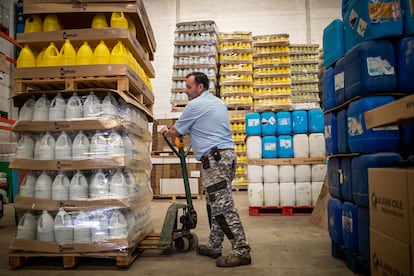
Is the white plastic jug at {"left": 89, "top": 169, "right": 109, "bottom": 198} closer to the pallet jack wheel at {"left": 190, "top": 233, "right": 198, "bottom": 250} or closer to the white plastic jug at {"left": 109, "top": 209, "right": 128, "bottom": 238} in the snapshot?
the white plastic jug at {"left": 109, "top": 209, "right": 128, "bottom": 238}

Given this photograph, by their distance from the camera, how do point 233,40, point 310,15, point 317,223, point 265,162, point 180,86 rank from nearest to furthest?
1. point 317,223
2. point 265,162
3. point 180,86
4. point 233,40
5. point 310,15

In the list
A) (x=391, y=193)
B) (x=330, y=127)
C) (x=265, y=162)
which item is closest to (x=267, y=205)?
(x=265, y=162)

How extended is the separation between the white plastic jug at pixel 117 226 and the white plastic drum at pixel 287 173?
142 inches

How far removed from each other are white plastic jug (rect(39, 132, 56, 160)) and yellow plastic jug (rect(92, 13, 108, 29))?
1.27 meters

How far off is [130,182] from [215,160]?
3.02 feet

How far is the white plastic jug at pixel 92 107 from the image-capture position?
3374 mm

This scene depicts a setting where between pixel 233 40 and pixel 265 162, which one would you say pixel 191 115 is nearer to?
pixel 265 162

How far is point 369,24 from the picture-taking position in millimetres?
2771

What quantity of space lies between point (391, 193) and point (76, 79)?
2.95 metres

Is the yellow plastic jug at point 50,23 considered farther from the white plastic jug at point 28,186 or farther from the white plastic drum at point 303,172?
the white plastic drum at point 303,172

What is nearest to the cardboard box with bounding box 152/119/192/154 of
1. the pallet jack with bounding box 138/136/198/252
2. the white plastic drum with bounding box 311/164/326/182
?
the white plastic drum with bounding box 311/164/326/182

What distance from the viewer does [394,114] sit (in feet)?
5.42

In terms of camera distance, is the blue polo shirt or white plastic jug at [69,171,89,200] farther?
the blue polo shirt

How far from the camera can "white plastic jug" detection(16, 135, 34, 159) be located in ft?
11.2
